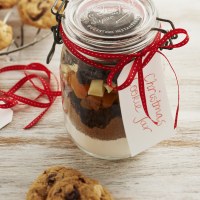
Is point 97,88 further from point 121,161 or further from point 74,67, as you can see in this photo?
point 121,161

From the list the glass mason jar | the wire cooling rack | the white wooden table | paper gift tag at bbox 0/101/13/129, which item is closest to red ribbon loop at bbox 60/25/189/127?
the glass mason jar

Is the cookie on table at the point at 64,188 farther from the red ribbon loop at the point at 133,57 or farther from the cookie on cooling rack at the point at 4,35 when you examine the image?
the cookie on cooling rack at the point at 4,35

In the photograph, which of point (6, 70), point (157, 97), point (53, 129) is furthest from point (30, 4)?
point (157, 97)

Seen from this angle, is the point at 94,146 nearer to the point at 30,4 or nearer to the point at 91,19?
the point at 91,19

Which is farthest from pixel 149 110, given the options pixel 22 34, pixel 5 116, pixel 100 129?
pixel 22 34

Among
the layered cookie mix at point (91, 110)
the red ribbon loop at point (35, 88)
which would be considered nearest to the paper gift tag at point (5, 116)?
the red ribbon loop at point (35, 88)

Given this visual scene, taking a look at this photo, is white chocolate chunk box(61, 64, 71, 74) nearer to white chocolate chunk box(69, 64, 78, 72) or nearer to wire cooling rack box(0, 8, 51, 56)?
white chocolate chunk box(69, 64, 78, 72)
